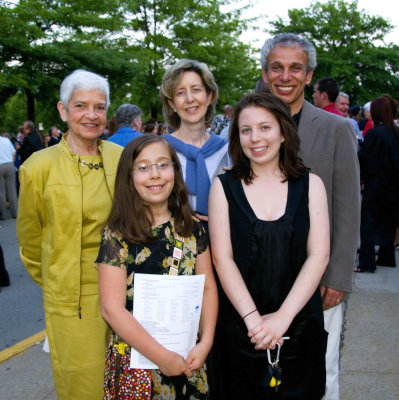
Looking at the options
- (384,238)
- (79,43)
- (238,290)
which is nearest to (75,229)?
(238,290)

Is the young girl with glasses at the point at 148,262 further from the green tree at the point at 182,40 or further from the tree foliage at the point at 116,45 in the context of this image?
the green tree at the point at 182,40

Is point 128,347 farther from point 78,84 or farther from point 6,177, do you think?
point 6,177

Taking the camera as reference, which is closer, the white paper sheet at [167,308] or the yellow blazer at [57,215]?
the white paper sheet at [167,308]

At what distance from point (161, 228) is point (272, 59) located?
1.21 metres

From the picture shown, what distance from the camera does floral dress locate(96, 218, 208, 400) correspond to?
220 cm

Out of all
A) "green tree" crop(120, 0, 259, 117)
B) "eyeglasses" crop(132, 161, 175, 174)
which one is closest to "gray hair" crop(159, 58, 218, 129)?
"eyeglasses" crop(132, 161, 175, 174)

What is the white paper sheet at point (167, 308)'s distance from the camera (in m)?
2.17

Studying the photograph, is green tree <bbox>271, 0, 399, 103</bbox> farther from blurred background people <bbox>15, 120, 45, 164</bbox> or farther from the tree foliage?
blurred background people <bbox>15, 120, 45, 164</bbox>

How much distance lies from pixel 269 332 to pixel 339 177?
3.16ft

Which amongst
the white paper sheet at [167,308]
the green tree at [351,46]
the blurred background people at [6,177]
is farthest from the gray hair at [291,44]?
the green tree at [351,46]

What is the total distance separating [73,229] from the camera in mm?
2467

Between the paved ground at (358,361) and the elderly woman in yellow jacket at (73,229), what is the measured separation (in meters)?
1.12

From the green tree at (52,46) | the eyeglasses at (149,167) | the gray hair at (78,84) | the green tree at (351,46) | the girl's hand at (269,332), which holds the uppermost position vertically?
the green tree at (351,46)

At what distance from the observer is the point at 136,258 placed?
220cm
